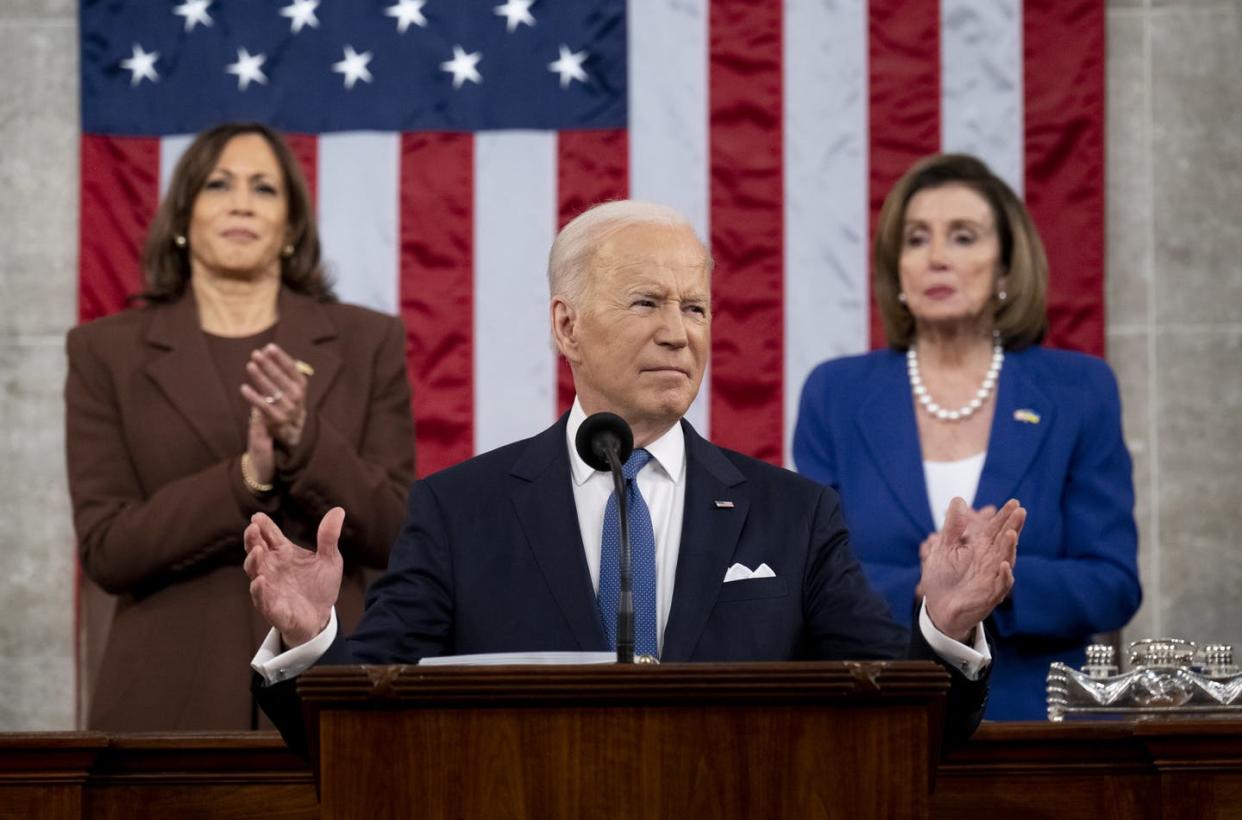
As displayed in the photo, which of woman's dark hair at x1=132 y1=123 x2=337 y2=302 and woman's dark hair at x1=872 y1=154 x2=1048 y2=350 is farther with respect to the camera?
woman's dark hair at x1=132 y1=123 x2=337 y2=302

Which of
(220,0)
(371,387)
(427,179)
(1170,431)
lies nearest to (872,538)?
(371,387)

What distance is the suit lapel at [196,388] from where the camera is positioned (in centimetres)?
424

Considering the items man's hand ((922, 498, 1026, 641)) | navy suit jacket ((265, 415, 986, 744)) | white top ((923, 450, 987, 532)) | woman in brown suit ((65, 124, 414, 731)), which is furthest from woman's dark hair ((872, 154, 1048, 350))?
man's hand ((922, 498, 1026, 641))

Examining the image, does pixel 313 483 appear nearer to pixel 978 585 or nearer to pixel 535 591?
pixel 535 591

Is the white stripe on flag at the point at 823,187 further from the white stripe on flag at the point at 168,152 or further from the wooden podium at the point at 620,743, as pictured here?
the wooden podium at the point at 620,743

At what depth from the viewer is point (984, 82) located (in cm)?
527

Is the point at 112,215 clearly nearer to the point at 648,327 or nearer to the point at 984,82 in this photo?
the point at 984,82

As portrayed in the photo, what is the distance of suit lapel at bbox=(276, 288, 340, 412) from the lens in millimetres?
4301

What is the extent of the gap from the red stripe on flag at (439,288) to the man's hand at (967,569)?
9.13 ft

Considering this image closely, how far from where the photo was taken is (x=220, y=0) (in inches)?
213

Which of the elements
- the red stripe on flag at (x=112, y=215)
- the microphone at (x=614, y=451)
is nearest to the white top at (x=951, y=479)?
the microphone at (x=614, y=451)

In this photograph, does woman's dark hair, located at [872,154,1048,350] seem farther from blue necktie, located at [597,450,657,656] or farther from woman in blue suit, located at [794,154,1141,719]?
blue necktie, located at [597,450,657,656]

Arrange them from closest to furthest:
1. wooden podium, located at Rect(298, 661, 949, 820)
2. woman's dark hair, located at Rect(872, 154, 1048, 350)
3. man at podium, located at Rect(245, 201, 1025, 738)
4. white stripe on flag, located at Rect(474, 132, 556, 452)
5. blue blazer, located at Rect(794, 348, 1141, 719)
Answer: wooden podium, located at Rect(298, 661, 949, 820), man at podium, located at Rect(245, 201, 1025, 738), blue blazer, located at Rect(794, 348, 1141, 719), woman's dark hair, located at Rect(872, 154, 1048, 350), white stripe on flag, located at Rect(474, 132, 556, 452)

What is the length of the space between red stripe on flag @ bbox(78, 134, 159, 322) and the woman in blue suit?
2005 mm
